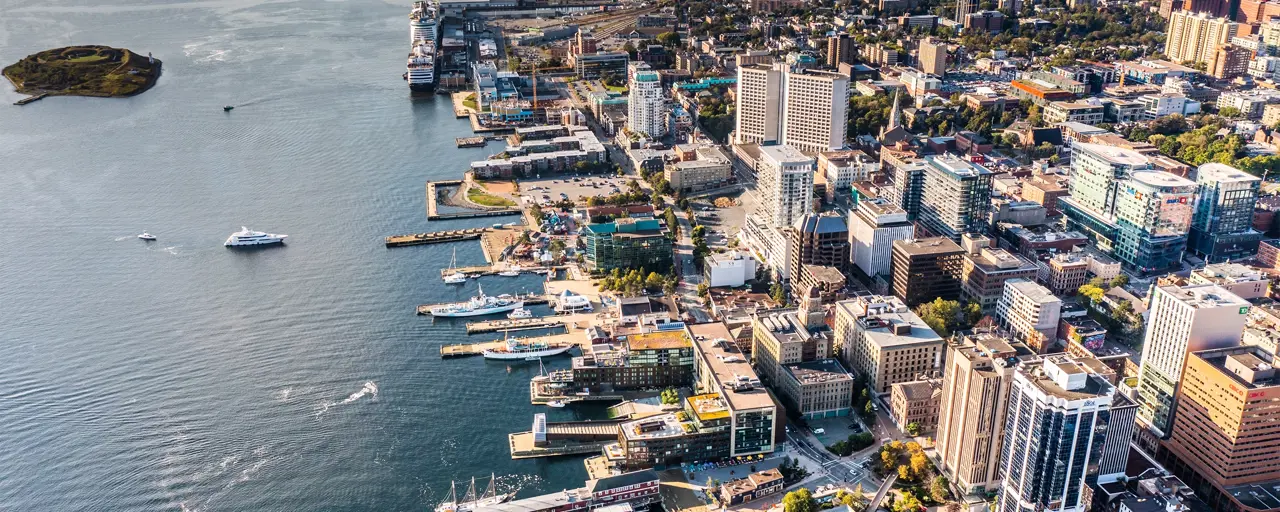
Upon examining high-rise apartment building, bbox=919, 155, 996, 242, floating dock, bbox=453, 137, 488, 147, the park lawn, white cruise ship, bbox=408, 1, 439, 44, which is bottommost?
the park lawn

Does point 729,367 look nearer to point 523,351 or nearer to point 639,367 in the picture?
point 639,367

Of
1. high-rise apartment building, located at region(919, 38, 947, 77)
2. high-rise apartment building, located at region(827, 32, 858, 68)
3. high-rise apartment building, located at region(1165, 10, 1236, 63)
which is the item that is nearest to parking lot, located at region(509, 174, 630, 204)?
high-rise apartment building, located at region(827, 32, 858, 68)

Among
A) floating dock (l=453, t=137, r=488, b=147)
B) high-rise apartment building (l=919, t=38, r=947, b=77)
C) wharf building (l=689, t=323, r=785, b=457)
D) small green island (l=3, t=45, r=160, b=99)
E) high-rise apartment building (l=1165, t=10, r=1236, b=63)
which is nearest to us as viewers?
wharf building (l=689, t=323, r=785, b=457)

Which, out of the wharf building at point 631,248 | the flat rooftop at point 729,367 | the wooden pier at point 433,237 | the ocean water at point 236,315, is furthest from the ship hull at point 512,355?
Result: the wooden pier at point 433,237

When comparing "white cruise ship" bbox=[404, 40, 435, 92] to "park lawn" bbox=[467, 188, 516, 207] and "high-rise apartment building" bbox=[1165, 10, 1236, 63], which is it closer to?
"park lawn" bbox=[467, 188, 516, 207]

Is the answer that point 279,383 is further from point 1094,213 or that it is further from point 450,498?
point 1094,213

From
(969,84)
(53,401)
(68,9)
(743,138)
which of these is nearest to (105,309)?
(53,401)
